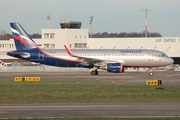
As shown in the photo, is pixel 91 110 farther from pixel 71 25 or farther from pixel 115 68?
pixel 71 25

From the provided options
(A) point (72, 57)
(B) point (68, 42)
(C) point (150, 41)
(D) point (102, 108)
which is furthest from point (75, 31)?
(D) point (102, 108)

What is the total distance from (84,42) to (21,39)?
1646 inches

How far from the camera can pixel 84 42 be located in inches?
4144

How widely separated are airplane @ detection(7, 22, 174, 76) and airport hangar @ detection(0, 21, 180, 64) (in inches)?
1292

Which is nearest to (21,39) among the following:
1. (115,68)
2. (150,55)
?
(115,68)

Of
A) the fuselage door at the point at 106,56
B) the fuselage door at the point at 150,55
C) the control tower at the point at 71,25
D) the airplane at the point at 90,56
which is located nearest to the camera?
the fuselage door at the point at 150,55

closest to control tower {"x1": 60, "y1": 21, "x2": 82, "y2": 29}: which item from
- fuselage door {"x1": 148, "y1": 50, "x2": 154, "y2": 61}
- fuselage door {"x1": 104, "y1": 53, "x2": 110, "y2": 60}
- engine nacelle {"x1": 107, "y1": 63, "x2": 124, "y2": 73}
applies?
fuselage door {"x1": 104, "y1": 53, "x2": 110, "y2": 60}

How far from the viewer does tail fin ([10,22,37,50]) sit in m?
64.0

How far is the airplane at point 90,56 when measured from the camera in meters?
62.5

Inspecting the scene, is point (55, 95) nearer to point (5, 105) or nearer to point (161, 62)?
point (5, 105)

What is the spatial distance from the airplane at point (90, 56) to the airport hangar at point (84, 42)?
108ft

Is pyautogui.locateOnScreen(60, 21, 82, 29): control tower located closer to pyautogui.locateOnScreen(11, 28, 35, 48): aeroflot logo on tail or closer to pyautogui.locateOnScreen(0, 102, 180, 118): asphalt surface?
pyautogui.locateOnScreen(11, 28, 35, 48): aeroflot logo on tail

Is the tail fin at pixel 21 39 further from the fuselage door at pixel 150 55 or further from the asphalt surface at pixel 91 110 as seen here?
the asphalt surface at pixel 91 110

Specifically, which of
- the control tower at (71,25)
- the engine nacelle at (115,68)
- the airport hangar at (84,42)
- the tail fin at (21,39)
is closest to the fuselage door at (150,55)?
the engine nacelle at (115,68)
